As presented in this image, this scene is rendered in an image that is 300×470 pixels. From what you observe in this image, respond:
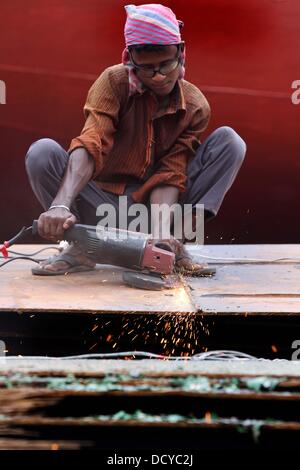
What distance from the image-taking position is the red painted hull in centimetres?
461

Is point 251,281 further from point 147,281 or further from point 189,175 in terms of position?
point 189,175

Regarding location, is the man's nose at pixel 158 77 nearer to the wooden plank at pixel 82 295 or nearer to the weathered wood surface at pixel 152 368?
the wooden plank at pixel 82 295

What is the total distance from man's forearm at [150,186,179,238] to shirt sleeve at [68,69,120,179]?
0.28m

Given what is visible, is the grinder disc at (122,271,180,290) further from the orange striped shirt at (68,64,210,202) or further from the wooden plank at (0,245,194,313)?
the orange striped shirt at (68,64,210,202)

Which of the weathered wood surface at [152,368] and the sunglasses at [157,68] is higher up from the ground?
the sunglasses at [157,68]

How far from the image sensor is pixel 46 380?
1.58m

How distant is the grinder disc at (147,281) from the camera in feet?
10.0

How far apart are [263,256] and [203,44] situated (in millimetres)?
1377

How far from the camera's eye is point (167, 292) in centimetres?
300

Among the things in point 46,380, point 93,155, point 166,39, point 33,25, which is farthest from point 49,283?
point 33,25

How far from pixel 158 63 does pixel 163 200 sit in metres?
0.58

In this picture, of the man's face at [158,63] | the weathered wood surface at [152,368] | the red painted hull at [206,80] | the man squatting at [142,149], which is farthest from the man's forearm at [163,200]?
the weathered wood surface at [152,368]

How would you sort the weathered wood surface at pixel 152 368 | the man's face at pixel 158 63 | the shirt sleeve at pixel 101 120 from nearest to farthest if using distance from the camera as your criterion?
the weathered wood surface at pixel 152 368 < the man's face at pixel 158 63 < the shirt sleeve at pixel 101 120

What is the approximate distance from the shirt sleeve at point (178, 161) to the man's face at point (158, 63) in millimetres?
260
